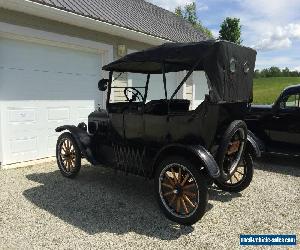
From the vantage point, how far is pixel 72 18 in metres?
7.76

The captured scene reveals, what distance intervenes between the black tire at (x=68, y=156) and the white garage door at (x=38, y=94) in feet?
4.86

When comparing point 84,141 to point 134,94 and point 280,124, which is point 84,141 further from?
point 280,124

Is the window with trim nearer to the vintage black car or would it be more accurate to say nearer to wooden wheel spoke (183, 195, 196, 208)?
the vintage black car

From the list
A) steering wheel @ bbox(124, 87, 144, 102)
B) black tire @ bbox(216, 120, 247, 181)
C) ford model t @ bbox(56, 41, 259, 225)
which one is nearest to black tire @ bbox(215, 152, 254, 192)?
ford model t @ bbox(56, 41, 259, 225)

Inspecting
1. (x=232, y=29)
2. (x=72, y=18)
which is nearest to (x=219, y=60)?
(x=72, y=18)

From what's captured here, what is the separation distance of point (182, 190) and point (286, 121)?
4268mm

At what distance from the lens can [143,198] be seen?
5254 millimetres

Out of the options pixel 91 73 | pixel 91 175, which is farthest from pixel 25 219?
pixel 91 73

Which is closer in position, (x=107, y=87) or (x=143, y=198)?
(x=143, y=198)

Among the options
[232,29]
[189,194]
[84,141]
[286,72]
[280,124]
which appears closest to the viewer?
[189,194]

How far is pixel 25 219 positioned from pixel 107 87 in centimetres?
266

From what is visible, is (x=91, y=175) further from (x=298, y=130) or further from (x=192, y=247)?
(x=298, y=130)

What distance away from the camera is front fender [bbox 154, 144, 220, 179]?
13.3 ft

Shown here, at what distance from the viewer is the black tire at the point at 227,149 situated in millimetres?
4277
